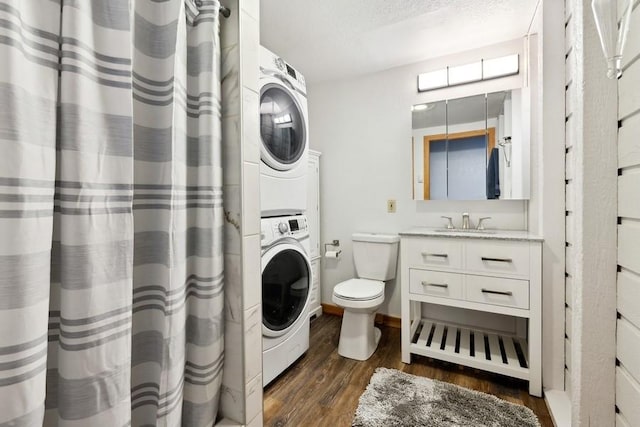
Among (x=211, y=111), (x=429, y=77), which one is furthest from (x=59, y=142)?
(x=429, y=77)

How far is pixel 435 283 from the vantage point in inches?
74.9

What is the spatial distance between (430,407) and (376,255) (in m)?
1.11

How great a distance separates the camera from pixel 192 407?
0.90 metres

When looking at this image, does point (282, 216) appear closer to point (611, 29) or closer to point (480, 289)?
point (480, 289)

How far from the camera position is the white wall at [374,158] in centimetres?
231

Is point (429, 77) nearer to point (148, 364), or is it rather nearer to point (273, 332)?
point (273, 332)

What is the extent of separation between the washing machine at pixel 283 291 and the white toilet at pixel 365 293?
0.30 metres

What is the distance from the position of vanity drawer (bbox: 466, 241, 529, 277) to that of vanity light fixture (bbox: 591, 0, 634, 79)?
1337 millimetres

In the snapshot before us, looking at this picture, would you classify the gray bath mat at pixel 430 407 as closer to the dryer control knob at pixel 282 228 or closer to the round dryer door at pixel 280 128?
the dryer control knob at pixel 282 228

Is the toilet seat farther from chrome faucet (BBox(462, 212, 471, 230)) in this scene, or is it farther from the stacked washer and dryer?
chrome faucet (BBox(462, 212, 471, 230))

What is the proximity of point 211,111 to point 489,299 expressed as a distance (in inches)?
72.4

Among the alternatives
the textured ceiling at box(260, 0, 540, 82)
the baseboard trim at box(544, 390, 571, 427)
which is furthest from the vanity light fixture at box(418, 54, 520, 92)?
the baseboard trim at box(544, 390, 571, 427)

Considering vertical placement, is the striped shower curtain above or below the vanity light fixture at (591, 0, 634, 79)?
below

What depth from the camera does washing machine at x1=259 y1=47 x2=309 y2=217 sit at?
1564mm
